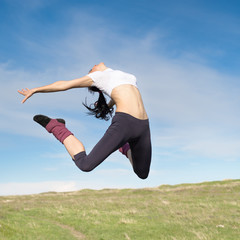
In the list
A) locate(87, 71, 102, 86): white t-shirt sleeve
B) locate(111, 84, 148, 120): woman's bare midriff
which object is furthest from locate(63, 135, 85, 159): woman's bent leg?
locate(87, 71, 102, 86): white t-shirt sleeve

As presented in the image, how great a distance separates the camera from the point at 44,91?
4852mm

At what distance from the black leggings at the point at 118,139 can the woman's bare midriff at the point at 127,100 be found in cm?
10

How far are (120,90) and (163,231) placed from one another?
882 inches

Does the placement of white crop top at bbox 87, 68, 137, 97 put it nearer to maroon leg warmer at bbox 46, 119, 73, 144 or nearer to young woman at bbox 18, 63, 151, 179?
young woman at bbox 18, 63, 151, 179

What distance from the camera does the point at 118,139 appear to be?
496 cm

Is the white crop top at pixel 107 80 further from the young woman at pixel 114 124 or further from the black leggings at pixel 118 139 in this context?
the black leggings at pixel 118 139

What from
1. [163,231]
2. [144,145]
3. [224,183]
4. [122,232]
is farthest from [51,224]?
[224,183]

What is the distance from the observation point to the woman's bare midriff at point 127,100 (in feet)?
17.0

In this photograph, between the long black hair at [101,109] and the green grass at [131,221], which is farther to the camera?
the green grass at [131,221]

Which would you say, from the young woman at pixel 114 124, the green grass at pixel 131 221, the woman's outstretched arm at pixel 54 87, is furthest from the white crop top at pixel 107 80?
the green grass at pixel 131 221

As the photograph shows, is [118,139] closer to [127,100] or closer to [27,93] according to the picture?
[127,100]

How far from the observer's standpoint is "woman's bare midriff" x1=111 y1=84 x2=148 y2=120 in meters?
5.20

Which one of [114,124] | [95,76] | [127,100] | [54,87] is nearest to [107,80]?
[95,76]

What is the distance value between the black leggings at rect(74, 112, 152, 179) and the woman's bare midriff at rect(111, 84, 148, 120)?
0.10 m
